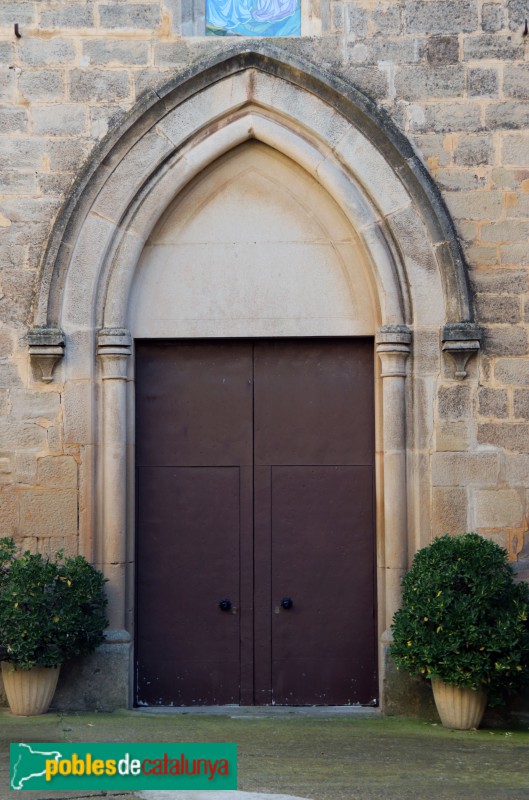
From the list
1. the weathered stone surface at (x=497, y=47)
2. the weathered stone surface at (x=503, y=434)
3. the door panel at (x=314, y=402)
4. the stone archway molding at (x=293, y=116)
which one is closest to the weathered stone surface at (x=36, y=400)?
the stone archway molding at (x=293, y=116)

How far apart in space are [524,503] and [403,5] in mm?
3614

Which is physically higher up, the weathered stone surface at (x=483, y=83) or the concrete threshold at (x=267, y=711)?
the weathered stone surface at (x=483, y=83)

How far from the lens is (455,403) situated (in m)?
8.00

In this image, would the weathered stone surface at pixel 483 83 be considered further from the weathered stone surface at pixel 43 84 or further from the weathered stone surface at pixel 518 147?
the weathered stone surface at pixel 43 84

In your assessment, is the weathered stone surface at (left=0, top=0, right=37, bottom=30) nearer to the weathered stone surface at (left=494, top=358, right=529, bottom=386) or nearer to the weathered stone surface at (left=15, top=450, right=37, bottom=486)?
the weathered stone surface at (left=15, top=450, right=37, bottom=486)

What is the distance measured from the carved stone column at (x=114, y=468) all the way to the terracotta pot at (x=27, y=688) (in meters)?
0.62

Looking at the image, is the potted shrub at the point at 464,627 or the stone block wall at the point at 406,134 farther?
the stone block wall at the point at 406,134

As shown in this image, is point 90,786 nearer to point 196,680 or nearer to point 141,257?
point 196,680

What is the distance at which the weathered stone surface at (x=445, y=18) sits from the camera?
8109 mm

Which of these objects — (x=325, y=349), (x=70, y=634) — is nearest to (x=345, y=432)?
(x=325, y=349)

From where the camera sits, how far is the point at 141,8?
26.8 feet

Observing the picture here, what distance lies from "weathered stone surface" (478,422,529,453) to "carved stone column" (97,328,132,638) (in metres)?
2.52

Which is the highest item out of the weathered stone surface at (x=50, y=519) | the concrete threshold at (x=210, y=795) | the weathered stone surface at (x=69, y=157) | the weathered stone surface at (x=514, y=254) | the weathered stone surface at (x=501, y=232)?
the weathered stone surface at (x=69, y=157)

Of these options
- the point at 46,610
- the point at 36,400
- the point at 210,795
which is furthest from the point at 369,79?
the point at 210,795
